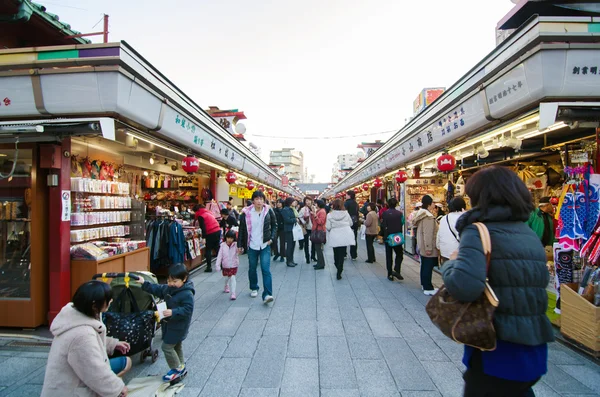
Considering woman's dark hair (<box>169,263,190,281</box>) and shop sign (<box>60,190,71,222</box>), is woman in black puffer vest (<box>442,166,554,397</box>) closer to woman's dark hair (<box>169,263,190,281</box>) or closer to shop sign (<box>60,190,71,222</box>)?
woman's dark hair (<box>169,263,190,281</box>)

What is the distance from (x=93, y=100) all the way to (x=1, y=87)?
1475 mm

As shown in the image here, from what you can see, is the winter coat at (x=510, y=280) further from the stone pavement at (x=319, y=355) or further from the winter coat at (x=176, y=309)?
the winter coat at (x=176, y=309)

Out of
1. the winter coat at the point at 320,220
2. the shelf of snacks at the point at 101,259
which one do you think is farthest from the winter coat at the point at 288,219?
the shelf of snacks at the point at 101,259

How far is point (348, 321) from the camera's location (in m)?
4.87

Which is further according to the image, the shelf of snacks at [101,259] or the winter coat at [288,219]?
the winter coat at [288,219]

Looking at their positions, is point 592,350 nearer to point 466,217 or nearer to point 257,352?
point 466,217

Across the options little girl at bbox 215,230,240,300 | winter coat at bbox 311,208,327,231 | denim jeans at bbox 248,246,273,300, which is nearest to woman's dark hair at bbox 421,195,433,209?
winter coat at bbox 311,208,327,231

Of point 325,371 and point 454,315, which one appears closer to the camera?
point 454,315

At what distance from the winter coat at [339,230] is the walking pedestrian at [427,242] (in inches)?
64.2

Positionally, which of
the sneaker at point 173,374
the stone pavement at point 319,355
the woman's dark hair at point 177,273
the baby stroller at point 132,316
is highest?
the woman's dark hair at point 177,273

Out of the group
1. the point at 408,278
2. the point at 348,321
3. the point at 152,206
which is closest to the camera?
the point at 348,321

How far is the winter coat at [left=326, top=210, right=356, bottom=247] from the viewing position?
7.34 m

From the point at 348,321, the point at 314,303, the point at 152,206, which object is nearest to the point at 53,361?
the point at 348,321

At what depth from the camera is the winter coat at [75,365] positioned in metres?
2.11
